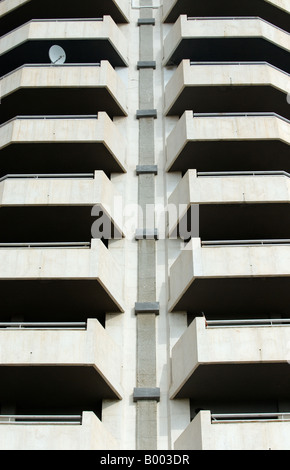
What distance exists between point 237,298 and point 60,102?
9.68 metres

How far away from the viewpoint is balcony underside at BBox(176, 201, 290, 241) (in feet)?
75.7

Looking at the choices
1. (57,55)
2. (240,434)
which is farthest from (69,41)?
(240,434)

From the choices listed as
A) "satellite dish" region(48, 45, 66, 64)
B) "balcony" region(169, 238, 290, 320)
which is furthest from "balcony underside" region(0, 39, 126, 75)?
"balcony" region(169, 238, 290, 320)

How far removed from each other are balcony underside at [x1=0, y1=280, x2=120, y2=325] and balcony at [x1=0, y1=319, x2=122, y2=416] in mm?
1597

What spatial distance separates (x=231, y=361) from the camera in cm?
1912

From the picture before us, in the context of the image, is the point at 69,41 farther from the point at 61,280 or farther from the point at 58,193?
the point at 61,280

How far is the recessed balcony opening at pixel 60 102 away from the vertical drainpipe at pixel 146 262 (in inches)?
48.8

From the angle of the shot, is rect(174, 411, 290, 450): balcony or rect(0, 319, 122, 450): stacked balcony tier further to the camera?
rect(0, 319, 122, 450): stacked balcony tier

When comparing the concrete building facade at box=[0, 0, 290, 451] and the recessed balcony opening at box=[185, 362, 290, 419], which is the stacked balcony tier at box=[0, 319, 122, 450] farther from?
the recessed balcony opening at box=[185, 362, 290, 419]

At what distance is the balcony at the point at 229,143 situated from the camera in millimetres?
24625

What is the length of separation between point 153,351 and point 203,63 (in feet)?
35.8

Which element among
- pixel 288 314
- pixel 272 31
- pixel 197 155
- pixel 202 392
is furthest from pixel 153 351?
pixel 272 31

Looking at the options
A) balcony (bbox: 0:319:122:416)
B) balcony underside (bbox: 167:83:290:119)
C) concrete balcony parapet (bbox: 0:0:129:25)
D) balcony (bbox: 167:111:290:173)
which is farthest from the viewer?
concrete balcony parapet (bbox: 0:0:129:25)

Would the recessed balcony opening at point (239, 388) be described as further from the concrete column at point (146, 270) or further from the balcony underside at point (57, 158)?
the balcony underside at point (57, 158)
